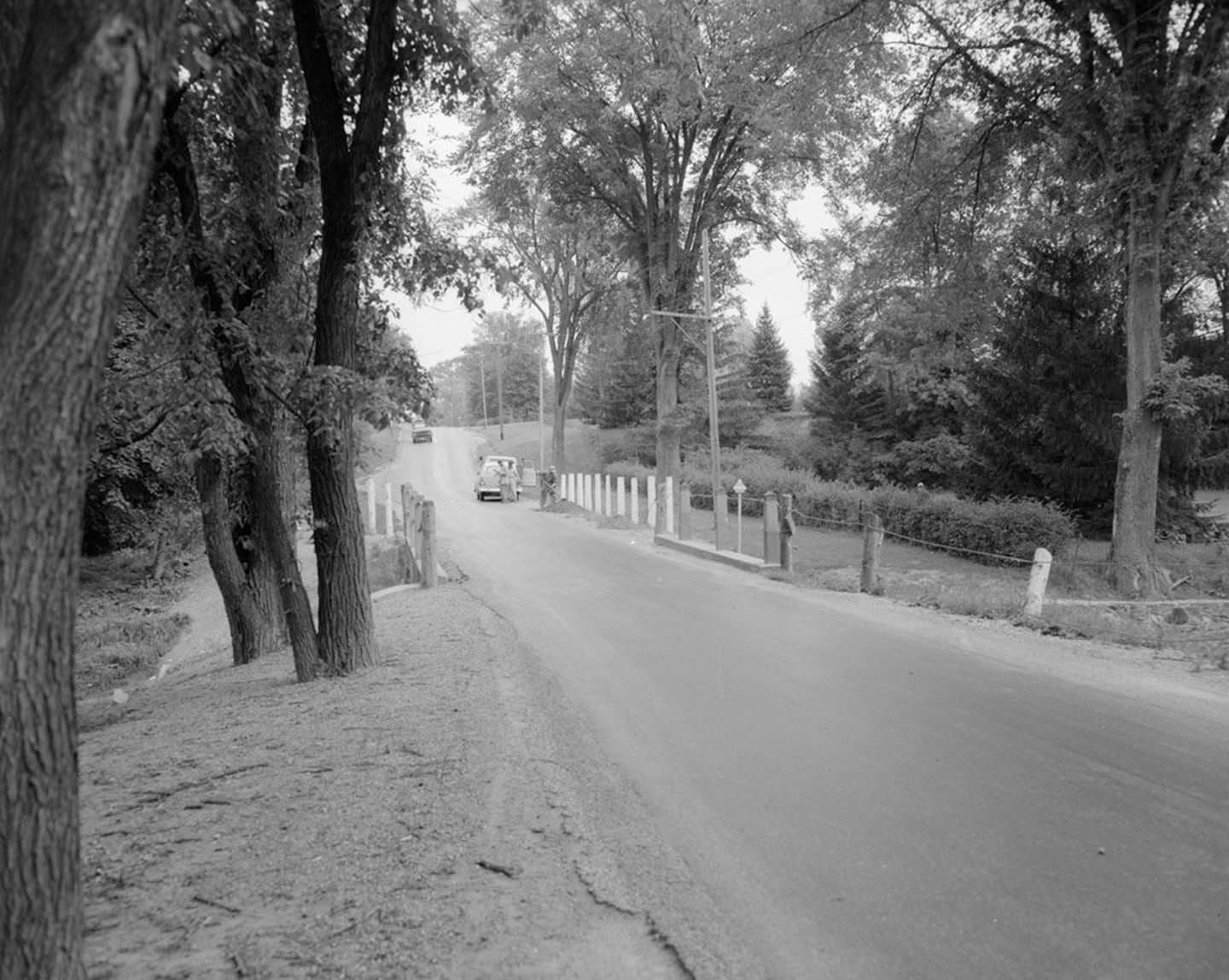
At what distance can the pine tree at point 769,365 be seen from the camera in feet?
184

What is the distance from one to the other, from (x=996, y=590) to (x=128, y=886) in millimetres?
11497

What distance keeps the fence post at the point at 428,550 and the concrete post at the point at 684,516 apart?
7297 millimetres

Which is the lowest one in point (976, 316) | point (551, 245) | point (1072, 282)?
point (976, 316)

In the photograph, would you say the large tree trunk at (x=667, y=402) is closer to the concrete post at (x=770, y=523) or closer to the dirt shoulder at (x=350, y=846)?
the concrete post at (x=770, y=523)

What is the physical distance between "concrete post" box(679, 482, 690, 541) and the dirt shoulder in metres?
12.4

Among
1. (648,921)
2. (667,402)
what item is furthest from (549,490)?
(648,921)

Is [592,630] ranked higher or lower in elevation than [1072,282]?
lower

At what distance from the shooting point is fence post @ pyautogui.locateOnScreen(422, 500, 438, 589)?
12.7 meters

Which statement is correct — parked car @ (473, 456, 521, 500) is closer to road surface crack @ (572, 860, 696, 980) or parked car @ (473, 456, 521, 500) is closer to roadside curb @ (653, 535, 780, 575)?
roadside curb @ (653, 535, 780, 575)

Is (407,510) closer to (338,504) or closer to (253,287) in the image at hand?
(253,287)

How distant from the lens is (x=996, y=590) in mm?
12055

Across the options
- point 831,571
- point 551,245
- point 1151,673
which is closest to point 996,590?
point 831,571

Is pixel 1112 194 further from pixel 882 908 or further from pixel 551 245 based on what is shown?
pixel 551 245

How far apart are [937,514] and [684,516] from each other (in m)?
6.10
